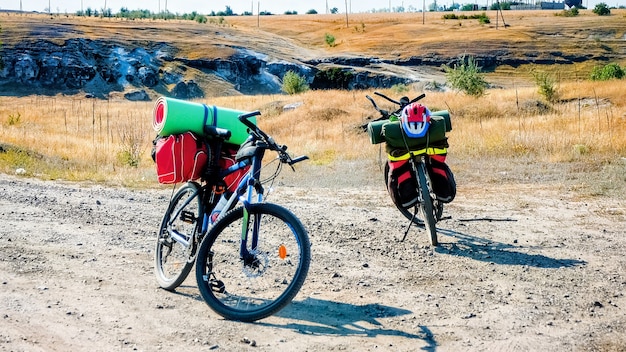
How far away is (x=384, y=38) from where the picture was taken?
343ft

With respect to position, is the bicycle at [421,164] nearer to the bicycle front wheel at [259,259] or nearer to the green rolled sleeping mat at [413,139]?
the green rolled sleeping mat at [413,139]

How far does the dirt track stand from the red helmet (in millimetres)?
1175

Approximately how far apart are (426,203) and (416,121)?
841mm

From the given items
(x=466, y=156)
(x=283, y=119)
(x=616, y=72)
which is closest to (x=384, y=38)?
(x=616, y=72)

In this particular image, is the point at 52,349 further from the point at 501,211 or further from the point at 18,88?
the point at 18,88

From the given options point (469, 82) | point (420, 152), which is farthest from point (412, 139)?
point (469, 82)

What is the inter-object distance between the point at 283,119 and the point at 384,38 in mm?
80077

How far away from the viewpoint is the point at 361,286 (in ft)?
19.2

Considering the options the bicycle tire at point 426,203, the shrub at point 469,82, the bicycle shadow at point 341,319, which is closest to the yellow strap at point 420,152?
the bicycle tire at point 426,203

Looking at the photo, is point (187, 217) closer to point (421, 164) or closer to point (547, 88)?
point (421, 164)

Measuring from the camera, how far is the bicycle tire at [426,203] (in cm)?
707

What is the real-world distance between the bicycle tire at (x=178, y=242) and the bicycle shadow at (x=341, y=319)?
910mm

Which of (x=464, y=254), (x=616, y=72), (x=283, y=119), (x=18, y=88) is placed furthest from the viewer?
(x=18, y=88)

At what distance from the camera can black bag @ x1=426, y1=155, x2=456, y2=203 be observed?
743 centimetres
